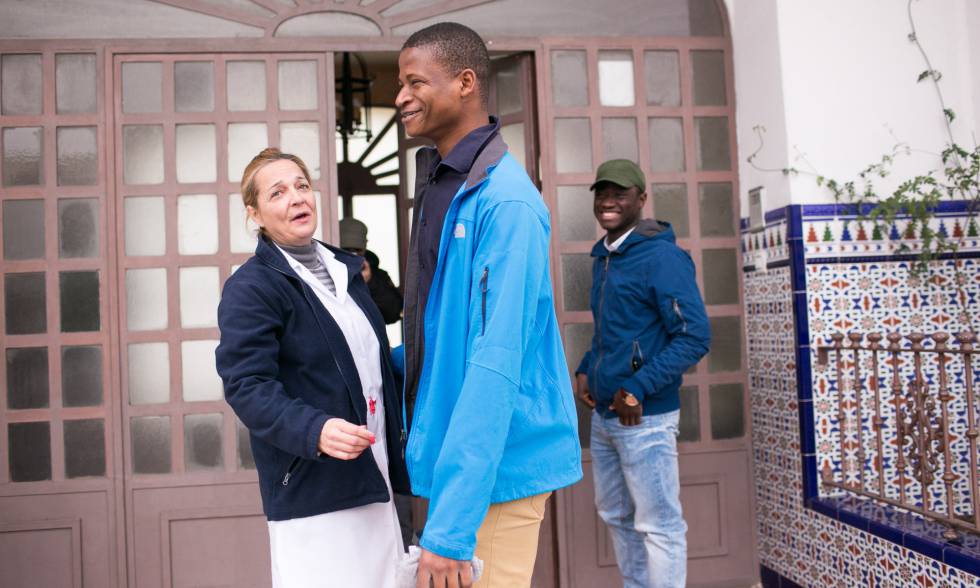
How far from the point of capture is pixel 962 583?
2514 mm

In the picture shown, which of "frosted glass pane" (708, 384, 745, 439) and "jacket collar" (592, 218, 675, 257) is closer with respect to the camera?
"jacket collar" (592, 218, 675, 257)

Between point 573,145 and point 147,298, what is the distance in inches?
77.1

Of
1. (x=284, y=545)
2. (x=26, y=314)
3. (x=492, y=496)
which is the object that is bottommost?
(x=284, y=545)

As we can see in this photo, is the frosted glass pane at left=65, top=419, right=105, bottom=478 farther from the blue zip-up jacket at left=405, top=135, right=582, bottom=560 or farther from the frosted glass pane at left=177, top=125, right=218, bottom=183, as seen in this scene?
the blue zip-up jacket at left=405, top=135, right=582, bottom=560

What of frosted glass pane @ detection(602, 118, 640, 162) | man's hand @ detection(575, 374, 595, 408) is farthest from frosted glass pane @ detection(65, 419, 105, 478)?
frosted glass pane @ detection(602, 118, 640, 162)

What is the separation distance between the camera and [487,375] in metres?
1.48

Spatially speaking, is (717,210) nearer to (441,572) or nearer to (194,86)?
(194,86)

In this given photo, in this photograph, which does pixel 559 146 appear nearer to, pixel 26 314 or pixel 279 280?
pixel 279 280

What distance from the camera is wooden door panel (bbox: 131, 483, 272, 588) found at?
11.5ft

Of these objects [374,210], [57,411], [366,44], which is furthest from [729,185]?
[374,210]

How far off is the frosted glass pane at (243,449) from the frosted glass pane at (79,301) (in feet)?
2.38

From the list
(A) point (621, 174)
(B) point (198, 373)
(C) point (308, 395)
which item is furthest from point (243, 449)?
(A) point (621, 174)

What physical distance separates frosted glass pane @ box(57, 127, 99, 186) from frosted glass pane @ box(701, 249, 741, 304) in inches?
106

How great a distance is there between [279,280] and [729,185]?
254 cm
